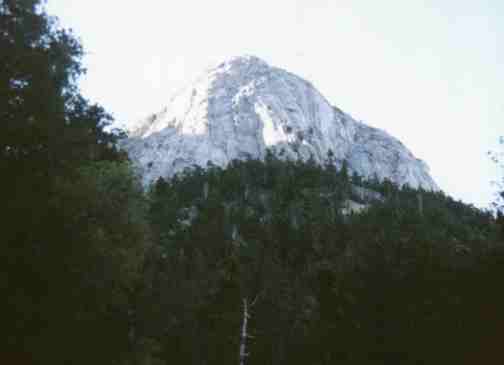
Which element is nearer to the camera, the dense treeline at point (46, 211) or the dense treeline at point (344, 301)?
the dense treeline at point (46, 211)

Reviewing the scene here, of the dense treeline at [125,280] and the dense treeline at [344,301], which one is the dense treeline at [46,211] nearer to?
the dense treeline at [125,280]

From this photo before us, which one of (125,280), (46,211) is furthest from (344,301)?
(46,211)

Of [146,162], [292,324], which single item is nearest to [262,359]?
[292,324]

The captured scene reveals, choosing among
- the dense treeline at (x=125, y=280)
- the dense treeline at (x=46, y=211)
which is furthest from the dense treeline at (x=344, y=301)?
the dense treeline at (x=46, y=211)

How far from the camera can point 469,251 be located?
21.4 metres

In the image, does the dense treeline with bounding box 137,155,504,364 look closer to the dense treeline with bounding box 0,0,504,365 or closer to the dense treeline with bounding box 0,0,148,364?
the dense treeline with bounding box 0,0,504,365

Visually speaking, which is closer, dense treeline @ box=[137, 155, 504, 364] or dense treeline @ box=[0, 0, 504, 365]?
dense treeline @ box=[0, 0, 504, 365]

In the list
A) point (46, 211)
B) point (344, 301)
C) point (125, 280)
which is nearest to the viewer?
point (46, 211)

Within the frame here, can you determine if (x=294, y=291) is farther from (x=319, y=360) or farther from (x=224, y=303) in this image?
(x=319, y=360)

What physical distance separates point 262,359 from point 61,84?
26.7 metres

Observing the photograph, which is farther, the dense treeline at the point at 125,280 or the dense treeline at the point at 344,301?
the dense treeline at the point at 344,301

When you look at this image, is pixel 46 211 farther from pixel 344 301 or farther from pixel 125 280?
pixel 344 301

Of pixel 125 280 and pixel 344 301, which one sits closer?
pixel 125 280

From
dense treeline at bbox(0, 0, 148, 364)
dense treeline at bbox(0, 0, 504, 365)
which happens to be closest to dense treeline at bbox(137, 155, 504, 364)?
dense treeline at bbox(0, 0, 504, 365)
